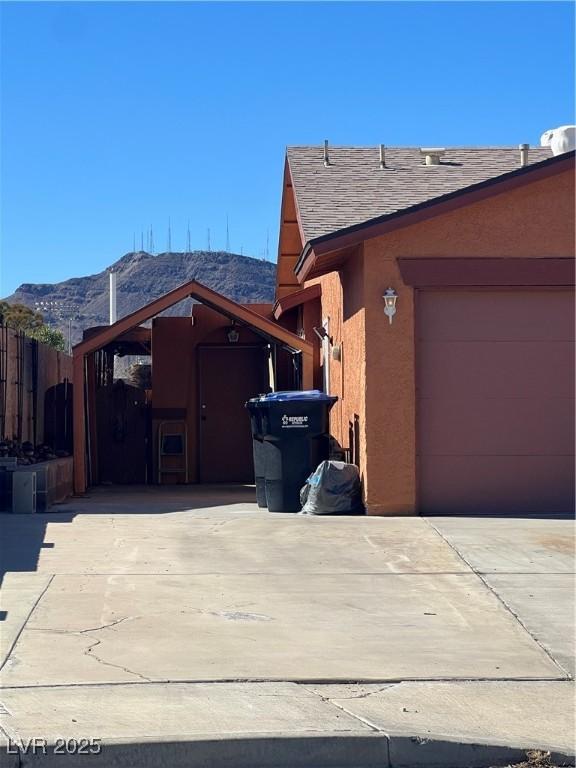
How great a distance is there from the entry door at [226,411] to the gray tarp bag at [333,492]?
642 cm

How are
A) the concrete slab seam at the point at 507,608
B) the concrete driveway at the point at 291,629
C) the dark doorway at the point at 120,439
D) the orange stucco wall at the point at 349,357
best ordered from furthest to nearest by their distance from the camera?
the dark doorway at the point at 120,439 → the orange stucco wall at the point at 349,357 → the concrete slab seam at the point at 507,608 → the concrete driveway at the point at 291,629

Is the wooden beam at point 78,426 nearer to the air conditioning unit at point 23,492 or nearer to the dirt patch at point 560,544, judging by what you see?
the air conditioning unit at point 23,492

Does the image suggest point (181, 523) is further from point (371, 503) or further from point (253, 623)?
point (253, 623)

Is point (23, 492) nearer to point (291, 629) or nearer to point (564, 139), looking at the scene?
point (291, 629)

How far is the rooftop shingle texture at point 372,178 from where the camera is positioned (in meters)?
14.2

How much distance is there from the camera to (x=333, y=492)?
12.6m

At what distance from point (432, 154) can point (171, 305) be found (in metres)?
4.94

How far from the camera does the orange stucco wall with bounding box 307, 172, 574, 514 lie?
12.5 meters

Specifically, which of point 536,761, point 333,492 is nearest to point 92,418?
point 333,492

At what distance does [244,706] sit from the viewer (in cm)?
582

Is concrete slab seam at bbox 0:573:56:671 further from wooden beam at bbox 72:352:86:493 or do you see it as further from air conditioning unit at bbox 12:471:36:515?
wooden beam at bbox 72:352:86:493

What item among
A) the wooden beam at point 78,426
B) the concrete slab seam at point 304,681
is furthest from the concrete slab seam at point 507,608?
the wooden beam at point 78,426

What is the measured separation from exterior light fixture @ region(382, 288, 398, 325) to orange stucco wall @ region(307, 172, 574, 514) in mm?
65

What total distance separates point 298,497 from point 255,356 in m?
6.62
